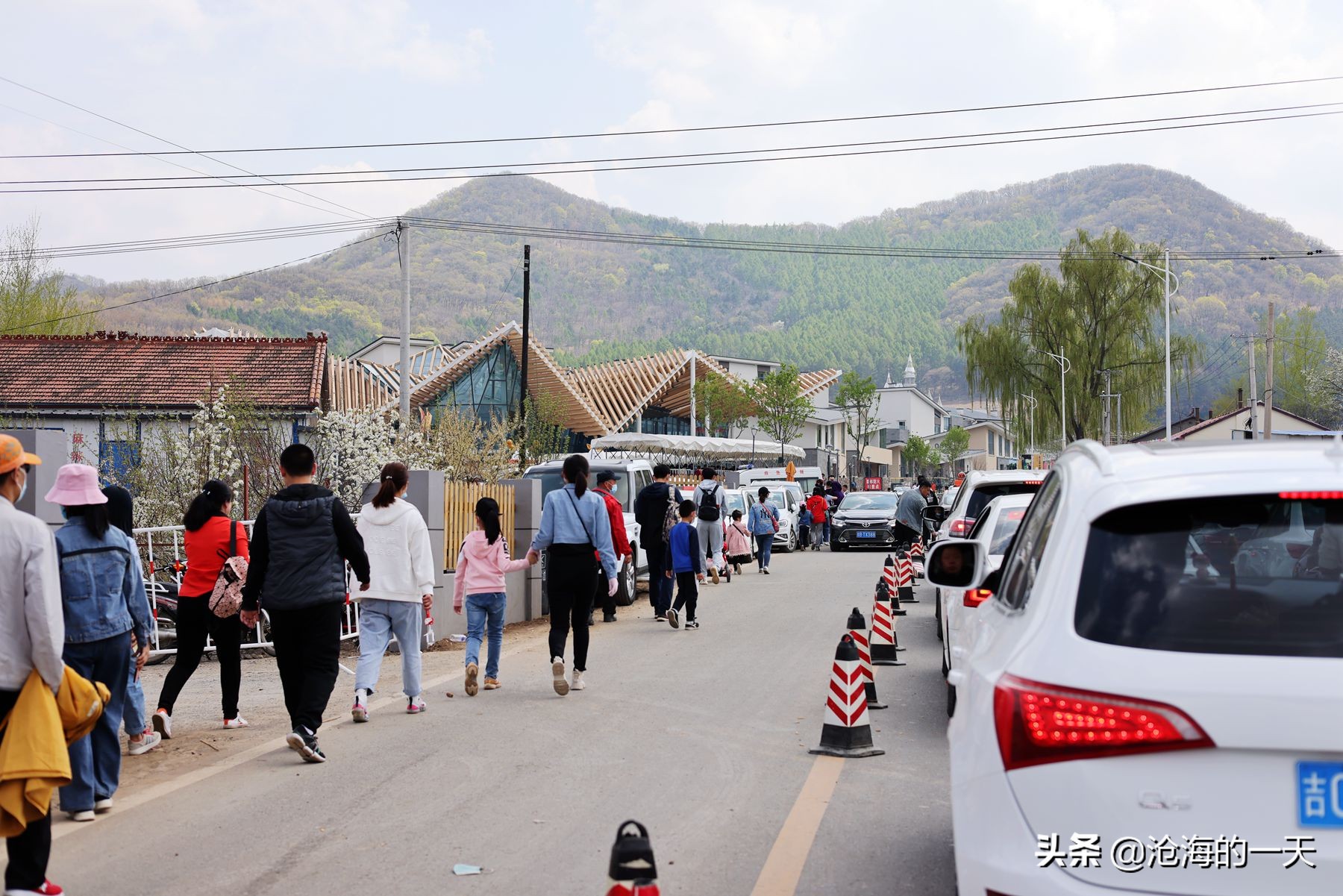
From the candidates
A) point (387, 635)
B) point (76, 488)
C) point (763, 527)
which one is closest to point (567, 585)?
point (387, 635)

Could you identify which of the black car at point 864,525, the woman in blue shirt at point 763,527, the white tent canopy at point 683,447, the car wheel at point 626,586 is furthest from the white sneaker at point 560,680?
the white tent canopy at point 683,447

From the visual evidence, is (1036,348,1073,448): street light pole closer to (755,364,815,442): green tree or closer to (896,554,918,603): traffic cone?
(755,364,815,442): green tree

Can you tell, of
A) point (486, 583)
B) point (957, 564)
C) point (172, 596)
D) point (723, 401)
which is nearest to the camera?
point (957, 564)

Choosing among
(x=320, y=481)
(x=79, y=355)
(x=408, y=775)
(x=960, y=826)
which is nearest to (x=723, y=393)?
(x=79, y=355)

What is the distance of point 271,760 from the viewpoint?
8367mm

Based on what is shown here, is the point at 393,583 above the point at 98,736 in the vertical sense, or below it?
above

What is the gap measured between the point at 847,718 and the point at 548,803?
86.1 inches

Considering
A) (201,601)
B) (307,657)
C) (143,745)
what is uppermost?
(201,601)

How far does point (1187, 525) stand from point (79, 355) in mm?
37442

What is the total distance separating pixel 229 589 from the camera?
915cm

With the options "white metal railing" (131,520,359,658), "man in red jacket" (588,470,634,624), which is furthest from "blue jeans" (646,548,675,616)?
"white metal railing" (131,520,359,658)

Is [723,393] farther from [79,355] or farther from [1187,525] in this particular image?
[1187,525]

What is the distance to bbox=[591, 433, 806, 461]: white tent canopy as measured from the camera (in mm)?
45000

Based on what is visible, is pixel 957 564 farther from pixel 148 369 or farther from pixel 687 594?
pixel 148 369
